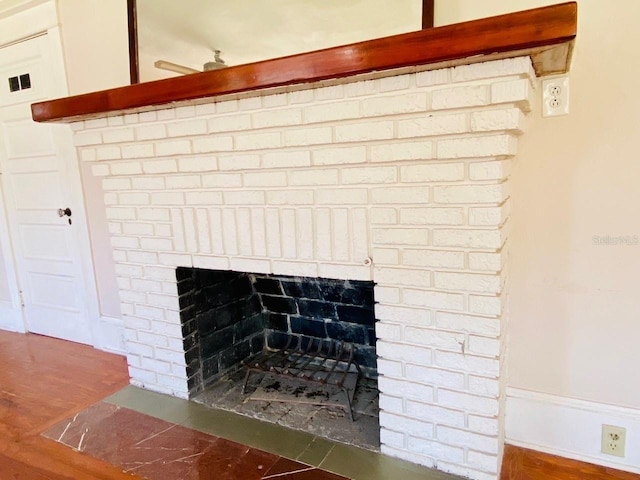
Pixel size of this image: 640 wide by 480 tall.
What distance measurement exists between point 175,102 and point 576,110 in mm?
1451

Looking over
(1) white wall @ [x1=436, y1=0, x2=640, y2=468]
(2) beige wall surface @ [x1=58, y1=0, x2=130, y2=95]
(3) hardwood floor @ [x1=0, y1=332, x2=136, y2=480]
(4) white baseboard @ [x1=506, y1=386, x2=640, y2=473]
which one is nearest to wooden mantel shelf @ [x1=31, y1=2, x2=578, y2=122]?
(1) white wall @ [x1=436, y1=0, x2=640, y2=468]

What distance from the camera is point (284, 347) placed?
2428 millimetres

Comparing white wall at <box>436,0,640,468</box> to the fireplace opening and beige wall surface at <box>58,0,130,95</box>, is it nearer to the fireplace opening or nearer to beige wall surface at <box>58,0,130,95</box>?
the fireplace opening

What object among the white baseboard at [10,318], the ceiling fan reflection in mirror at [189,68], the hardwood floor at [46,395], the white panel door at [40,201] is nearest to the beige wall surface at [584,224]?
the ceiling fan reflection in mirror at [189,68]

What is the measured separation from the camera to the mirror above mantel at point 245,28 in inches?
62.4

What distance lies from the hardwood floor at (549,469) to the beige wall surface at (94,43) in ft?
8.34

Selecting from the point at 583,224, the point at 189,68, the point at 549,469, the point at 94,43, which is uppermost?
the point at 94,43

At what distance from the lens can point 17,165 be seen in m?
2.92

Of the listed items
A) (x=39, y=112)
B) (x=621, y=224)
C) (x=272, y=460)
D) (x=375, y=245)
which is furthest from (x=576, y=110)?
(x=39, y=112)

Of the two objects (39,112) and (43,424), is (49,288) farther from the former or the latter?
(39,112)

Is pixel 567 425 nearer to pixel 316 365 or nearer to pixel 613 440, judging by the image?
pixel 613 440

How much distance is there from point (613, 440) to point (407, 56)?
59.7 inches

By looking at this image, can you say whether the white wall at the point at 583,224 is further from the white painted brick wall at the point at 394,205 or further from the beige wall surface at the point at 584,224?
the white painted brick wall at the point at 394,205

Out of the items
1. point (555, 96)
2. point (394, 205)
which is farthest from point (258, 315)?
point (555, 96)
